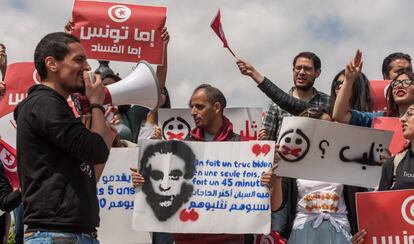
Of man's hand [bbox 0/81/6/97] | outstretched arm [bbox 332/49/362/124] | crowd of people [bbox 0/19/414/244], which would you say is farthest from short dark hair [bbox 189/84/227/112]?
man's hand [bbox 0/81/6/97]

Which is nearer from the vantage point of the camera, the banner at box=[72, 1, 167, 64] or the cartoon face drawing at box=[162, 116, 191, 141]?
the cartoon face drawing at box=[162, 116, 191, 141]

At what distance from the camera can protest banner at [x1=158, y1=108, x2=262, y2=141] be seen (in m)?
6.03

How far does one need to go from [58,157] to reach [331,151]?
2.44 m

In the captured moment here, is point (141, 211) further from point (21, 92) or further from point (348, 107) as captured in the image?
point (21, 92)

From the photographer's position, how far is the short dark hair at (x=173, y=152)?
494 centimetres

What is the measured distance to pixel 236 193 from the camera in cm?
487

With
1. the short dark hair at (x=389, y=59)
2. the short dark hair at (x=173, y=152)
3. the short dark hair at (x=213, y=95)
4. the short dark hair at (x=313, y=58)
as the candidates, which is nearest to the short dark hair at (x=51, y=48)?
the short dark hair at (x=173, y=152)

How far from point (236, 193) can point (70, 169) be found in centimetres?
200

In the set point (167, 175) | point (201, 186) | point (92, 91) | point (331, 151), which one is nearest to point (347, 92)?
point (331, 151)

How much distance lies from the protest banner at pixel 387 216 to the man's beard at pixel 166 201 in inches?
51.0

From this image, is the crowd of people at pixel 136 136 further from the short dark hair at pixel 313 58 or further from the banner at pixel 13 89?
the banner at pixel 13 89

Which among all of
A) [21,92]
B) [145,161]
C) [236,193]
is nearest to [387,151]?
[236,193]

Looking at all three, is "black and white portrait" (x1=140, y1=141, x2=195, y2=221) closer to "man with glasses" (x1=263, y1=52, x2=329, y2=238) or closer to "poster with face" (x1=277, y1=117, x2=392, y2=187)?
"poster with face" (x1=277, y1=117, x2=392, y2=187)

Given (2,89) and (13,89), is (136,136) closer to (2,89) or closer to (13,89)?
(13,89)
